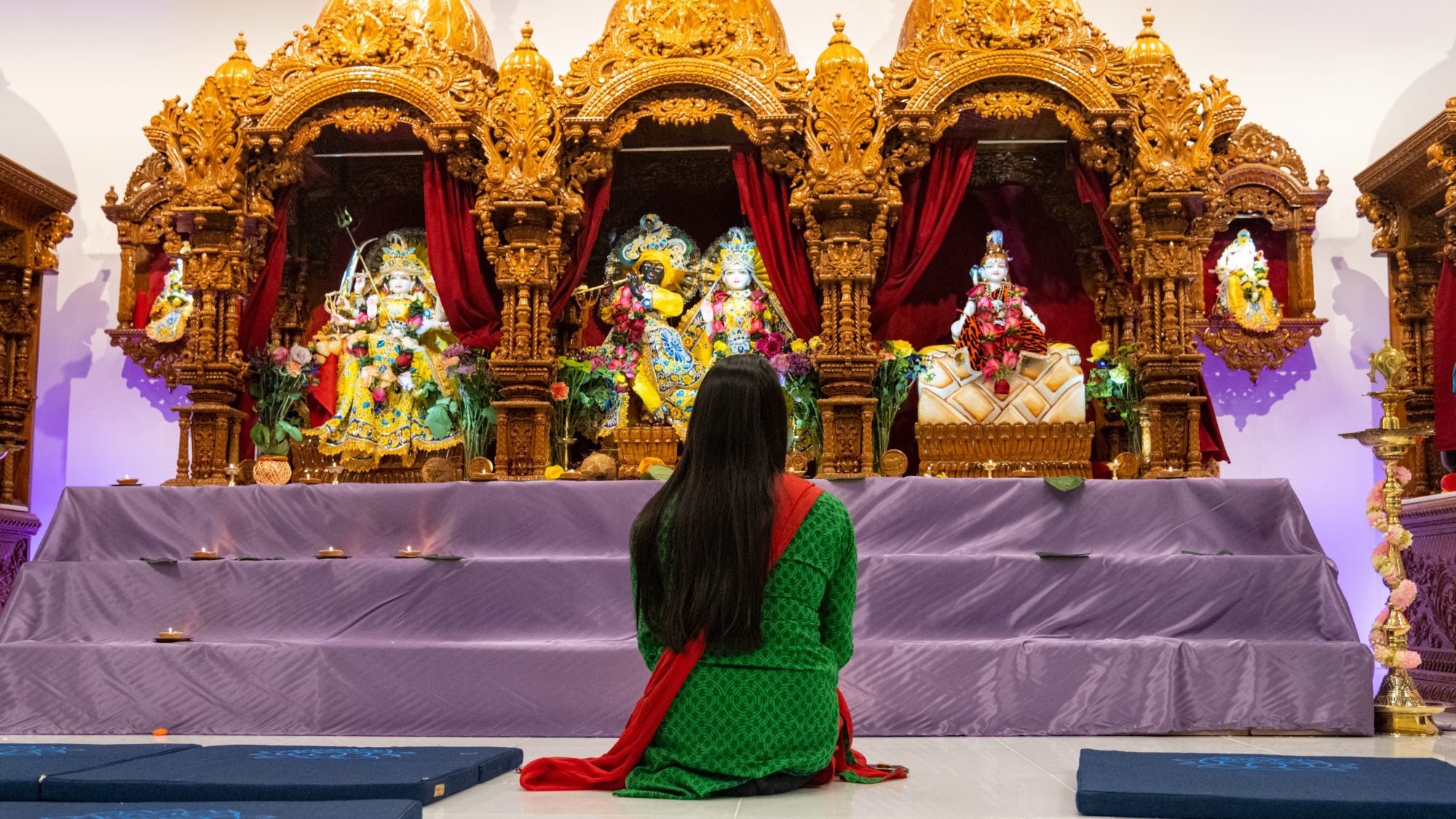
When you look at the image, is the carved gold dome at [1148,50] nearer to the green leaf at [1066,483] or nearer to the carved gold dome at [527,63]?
the green leaf at [1066,483]

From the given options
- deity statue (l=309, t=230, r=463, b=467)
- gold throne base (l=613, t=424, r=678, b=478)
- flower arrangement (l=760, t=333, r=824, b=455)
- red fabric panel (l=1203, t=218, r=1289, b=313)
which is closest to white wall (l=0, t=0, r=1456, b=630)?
red fabric panel (l=1203, t=218, r=1289, b=313)

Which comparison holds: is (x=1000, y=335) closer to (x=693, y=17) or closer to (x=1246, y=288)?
(x=1246, y=288)

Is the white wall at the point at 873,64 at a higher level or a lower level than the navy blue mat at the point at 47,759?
higher

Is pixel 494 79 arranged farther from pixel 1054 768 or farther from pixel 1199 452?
pixel 1054 768

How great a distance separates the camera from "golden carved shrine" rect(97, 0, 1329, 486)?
23.7 feet

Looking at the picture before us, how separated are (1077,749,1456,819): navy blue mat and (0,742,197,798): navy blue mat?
9.29 feet

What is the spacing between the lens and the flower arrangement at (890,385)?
24.2 feet

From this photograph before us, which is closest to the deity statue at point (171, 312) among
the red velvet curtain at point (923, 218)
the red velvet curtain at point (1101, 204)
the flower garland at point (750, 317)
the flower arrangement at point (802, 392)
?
the flower garland at point (750, 317)

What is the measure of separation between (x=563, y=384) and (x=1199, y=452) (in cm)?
348

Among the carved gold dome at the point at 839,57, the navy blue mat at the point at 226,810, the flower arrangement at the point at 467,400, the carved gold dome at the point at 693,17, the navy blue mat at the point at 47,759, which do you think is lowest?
the navy blue mat at the point at 47,759

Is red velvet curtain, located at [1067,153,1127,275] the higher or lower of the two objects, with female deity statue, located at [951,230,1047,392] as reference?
higher

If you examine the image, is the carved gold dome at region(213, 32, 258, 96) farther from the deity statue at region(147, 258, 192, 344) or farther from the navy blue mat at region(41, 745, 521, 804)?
the navy blue mat at region(41, 745, 521, 804)

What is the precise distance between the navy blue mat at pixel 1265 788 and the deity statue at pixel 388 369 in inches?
186

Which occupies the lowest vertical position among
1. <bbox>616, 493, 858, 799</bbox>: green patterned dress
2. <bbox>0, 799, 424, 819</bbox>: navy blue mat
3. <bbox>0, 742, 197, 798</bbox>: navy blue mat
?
<bbox>0, 742, 197, 798</bbox>: navy blue mat
